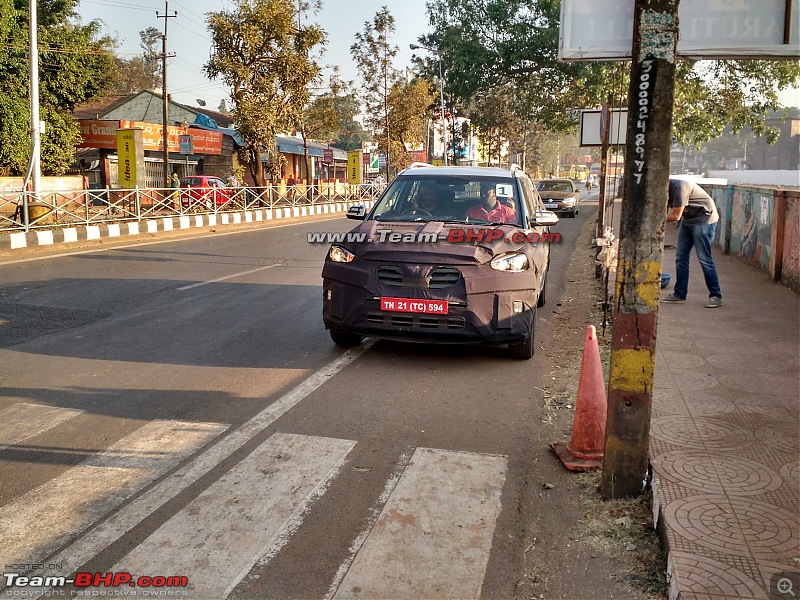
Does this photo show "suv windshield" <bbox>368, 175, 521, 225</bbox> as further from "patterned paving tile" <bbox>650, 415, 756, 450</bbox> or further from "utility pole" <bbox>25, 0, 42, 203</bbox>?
"utility pole" <bbox>25, 0, 42, 203</bbox>

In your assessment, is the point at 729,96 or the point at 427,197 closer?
the point at 427,197

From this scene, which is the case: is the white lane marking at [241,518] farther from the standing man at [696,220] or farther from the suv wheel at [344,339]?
the standing man at [696,220]

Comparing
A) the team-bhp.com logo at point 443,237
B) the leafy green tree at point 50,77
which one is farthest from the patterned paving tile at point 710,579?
the leafy green tree at point 50,77

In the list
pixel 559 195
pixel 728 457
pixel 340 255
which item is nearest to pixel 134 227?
pixel 340 255

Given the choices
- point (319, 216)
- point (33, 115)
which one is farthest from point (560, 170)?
point (33, 115)

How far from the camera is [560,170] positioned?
143750 mm

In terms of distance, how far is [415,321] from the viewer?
6422 mm

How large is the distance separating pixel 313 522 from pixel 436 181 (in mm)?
4826

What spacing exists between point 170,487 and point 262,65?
30.4 metres

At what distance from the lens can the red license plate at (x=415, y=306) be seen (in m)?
6.32

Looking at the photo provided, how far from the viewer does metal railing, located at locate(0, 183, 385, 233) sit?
17922 millimetres

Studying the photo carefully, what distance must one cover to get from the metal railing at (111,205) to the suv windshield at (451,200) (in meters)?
13.0

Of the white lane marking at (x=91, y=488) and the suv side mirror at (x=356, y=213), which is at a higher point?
the suv side mirror at (x=356, y=213)

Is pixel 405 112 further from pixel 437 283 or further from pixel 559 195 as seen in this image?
pixel 437 283
